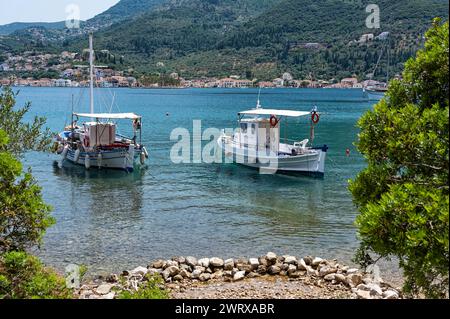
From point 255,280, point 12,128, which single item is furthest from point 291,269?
point 12,128

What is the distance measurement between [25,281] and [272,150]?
25.4 metres

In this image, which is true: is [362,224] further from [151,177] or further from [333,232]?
[151,177]

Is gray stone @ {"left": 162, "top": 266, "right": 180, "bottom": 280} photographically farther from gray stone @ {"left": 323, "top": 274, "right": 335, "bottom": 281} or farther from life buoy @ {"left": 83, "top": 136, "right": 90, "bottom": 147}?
life buoy @ {"left": 83, "top": 136, "right": 90, "bottom": 147}

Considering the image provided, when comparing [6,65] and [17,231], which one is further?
[6,65]

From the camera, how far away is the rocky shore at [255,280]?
452 inches

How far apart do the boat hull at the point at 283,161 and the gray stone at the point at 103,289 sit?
66.2ft

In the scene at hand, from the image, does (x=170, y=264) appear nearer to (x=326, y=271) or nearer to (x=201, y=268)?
(x=201, y=268)

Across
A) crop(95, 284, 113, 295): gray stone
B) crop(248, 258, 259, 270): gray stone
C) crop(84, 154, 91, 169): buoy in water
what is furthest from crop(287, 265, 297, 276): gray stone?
crop(84, 154, 91, 169): buoy in water

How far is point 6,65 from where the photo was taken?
170 m

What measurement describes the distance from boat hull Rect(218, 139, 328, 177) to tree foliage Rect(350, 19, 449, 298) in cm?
2298

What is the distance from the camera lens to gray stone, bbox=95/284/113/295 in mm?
11484

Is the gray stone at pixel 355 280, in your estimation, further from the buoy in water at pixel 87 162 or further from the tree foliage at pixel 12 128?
the buoy in water at pixel 87 162

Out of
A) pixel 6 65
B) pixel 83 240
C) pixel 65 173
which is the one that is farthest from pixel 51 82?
pixel 83 240
